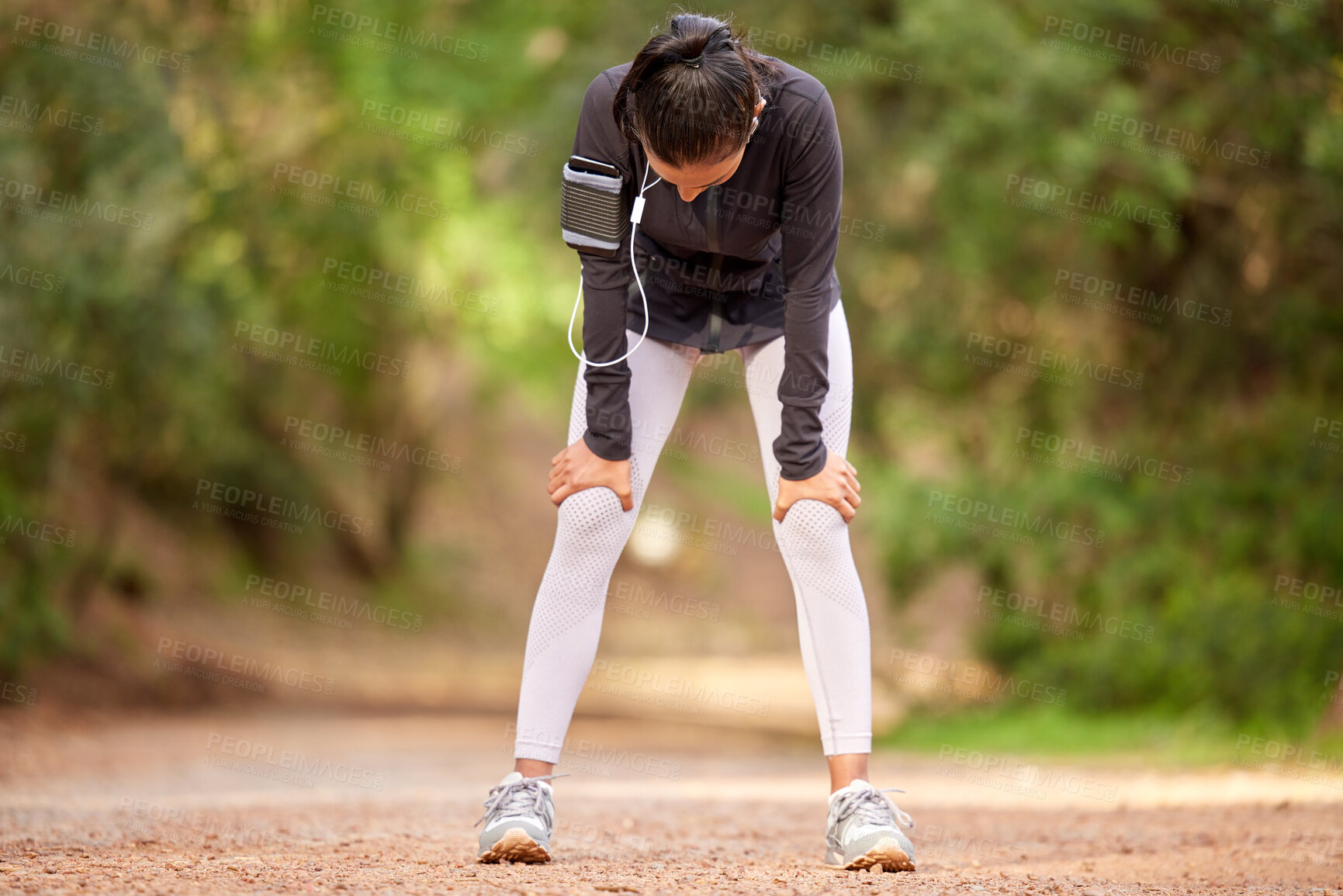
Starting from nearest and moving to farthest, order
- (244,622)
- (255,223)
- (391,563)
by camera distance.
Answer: (255,223), (244,622), (391,563)

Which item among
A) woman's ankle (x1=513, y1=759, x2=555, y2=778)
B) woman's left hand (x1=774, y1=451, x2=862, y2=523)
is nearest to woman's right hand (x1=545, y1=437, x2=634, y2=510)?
woman's left hand (x1=774, y1=451, x2=862, y2=523)

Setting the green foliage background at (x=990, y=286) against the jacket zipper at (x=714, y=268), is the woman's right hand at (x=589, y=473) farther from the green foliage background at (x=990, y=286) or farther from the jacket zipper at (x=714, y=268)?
the green foliage background at (x=990, y=286)

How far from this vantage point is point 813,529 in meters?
3.13

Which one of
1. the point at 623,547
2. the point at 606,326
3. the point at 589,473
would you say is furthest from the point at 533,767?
the point at 606,326

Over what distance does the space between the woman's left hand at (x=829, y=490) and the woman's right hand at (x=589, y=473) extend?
0.40m

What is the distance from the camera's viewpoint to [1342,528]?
823 centimetres

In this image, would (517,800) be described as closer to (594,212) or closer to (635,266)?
(635,266)

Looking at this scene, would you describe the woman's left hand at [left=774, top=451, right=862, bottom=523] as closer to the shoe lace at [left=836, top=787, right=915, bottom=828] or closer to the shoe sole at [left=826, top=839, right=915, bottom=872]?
the shoe lace at [left=836, top=787, right=915, bottom=828]

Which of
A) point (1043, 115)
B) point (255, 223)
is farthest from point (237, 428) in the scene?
point (1043, 115)

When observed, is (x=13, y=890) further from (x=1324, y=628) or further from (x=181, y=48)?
(x=181, y=48)

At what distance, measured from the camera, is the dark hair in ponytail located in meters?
2.66

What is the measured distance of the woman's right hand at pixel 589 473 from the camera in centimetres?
313

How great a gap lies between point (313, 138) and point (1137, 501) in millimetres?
9775

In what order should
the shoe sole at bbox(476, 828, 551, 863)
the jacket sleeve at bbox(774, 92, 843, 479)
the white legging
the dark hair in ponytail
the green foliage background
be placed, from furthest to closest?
the green foliage background < the white legging < the jacket sleeve at bbox(774, 92, 843, 479) < the shoe sole at bbox(476, 828, 551, 863) < the dark hair in ponytail
